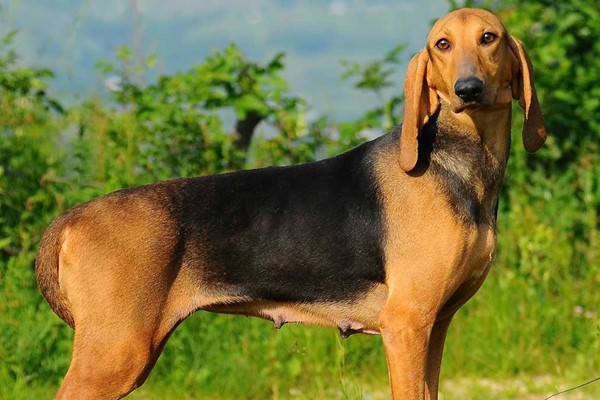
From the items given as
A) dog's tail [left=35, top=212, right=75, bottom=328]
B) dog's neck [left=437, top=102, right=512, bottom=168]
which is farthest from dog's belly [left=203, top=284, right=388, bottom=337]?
dog's neck [left=437, top=102, right=512, bottom=168]

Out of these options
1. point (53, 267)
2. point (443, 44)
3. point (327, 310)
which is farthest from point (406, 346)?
point (53, 267)

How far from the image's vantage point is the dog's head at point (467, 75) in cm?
480

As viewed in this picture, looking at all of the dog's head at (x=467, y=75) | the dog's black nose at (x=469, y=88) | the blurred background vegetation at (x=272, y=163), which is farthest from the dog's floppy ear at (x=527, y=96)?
the blurred background vegetation at (x=272, y=163)

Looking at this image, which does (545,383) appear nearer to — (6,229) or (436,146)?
(436,146)

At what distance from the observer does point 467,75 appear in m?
4.73

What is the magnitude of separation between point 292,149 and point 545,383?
110 inches

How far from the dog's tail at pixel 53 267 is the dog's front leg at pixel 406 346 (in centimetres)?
153

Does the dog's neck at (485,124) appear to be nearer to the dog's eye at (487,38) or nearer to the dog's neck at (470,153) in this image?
the dog's neck at (470,153)

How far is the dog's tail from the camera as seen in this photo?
5.13 meters

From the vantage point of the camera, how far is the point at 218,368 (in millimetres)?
7418

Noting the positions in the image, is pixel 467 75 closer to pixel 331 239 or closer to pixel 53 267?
pixel 331 239

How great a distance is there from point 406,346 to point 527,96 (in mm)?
1324

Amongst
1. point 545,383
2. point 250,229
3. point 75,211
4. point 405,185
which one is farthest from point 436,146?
point 545,383

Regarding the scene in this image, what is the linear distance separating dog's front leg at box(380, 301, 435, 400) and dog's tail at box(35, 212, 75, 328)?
1.53m
